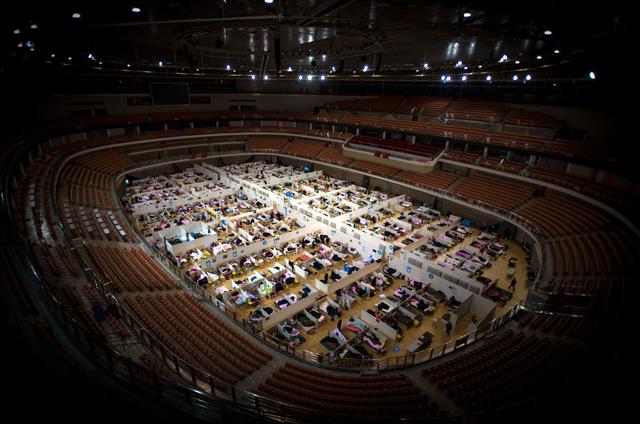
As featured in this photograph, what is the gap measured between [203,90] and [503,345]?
39255 millimetres

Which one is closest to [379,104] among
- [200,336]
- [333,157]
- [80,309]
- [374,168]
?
[333,157]

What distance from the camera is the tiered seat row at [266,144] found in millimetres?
36844

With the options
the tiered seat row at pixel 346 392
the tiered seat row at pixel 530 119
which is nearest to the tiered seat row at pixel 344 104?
the tiered seat row at pixel 530 119

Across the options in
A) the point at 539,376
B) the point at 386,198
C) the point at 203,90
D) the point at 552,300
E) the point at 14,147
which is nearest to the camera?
the point at 539,376

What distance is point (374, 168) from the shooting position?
30.2 m

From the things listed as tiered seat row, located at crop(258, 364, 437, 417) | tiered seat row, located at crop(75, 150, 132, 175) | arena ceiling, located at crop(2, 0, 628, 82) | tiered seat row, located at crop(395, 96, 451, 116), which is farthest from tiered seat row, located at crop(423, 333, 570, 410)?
tiered seat row, located at crop(75, 150, 132, 175)

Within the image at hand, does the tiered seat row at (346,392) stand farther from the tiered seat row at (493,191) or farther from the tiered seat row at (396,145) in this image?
the tiered seat row at (396,145)

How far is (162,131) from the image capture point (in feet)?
110

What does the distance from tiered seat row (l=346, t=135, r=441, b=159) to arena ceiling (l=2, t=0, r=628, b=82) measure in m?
6.44

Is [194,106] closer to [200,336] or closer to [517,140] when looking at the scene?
[200,336]

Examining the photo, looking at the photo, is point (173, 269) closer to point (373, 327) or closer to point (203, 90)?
point (373, 327)

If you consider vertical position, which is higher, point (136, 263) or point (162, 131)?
point (162, 131)

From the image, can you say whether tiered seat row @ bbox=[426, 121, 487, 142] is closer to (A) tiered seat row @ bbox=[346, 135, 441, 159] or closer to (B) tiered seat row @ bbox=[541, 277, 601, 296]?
(A) tiered seat row @ bbox=[346, 135, 441, 159]

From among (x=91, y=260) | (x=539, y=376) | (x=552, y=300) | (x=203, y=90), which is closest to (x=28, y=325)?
(x=91, y=260)
